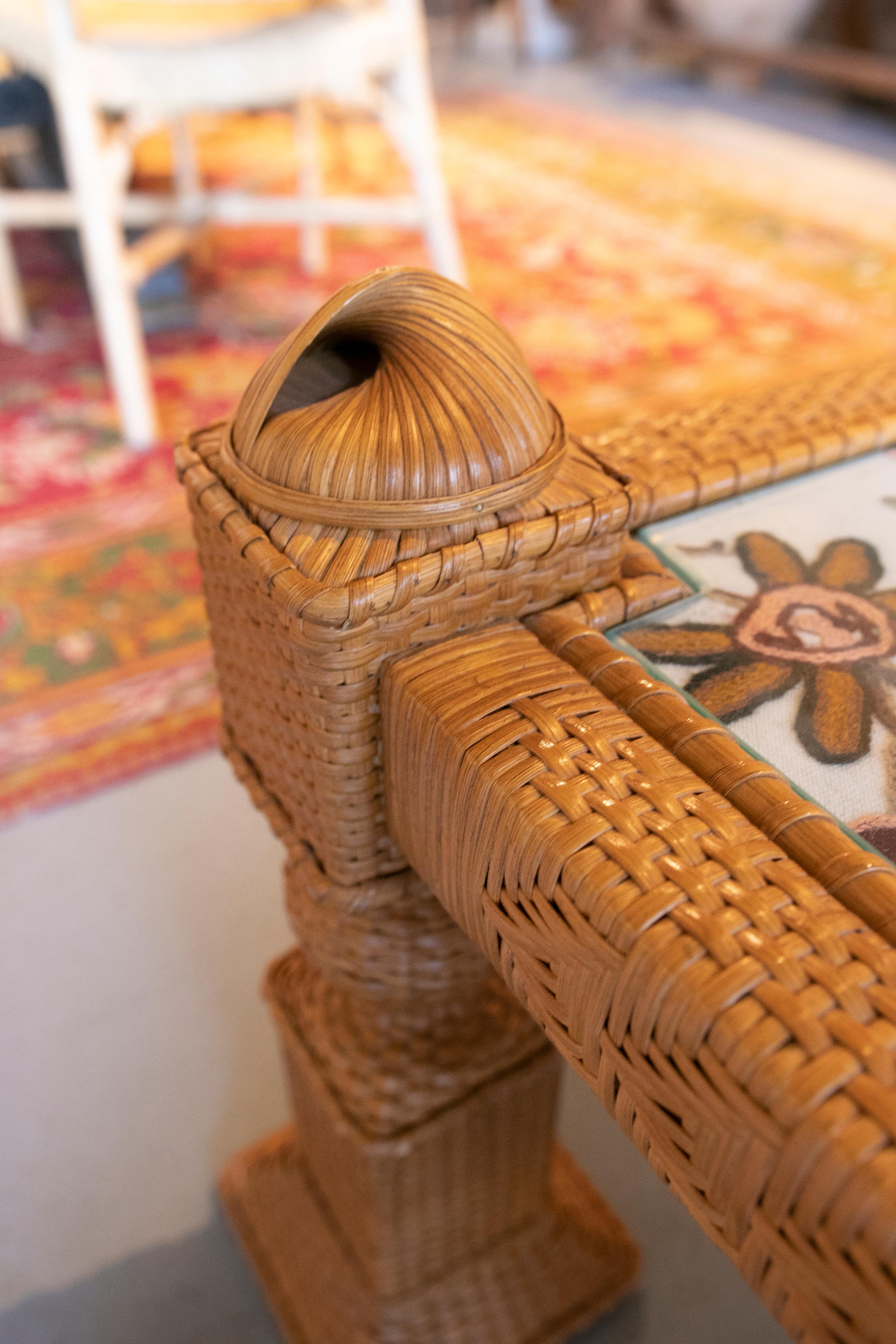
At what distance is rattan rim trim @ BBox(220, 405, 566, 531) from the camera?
34cm

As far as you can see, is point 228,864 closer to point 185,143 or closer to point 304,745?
point 304,745

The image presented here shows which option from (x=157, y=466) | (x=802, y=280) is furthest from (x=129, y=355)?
(x=802, y=280)

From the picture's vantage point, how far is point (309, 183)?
1888 millimetres

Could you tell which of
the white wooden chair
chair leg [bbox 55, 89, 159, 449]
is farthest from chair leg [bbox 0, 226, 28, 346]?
chair leg [bbox 55, 89, 159, 449]

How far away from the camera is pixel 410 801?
0.37 metres

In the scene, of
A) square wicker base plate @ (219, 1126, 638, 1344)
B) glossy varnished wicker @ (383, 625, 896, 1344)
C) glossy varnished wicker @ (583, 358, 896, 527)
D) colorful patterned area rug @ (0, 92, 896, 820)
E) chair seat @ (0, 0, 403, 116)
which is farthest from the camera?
chair seat @ (0, 0, 403, 116)

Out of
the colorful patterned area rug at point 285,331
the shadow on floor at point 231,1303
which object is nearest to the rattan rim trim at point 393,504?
the shadow on floor at point 231,1303

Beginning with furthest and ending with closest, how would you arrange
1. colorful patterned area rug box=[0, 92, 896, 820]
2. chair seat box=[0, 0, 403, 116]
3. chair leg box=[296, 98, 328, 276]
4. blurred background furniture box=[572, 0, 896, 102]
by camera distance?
blurred background furniture box=[572, 0, 896, 102]
chair leg box=[296, 98, 328, 276]
chair seat box=[0, 0, 403, 116]
colorful patterned area rug box=[0, 92, 896, 820]

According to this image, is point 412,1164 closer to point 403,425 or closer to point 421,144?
point 403,425

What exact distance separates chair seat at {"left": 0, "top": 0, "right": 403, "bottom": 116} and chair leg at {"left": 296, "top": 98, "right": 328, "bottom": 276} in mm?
431

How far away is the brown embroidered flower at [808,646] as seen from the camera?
1.19 ft

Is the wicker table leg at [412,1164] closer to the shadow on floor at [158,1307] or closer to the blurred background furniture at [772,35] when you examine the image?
the shadow on floor at [158,1307]

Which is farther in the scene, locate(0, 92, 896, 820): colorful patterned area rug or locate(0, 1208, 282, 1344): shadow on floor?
locate(0, 92, 896, 820): colorful patterned area rug

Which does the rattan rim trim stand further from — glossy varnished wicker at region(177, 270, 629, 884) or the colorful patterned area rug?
the colorful patterned area rug
